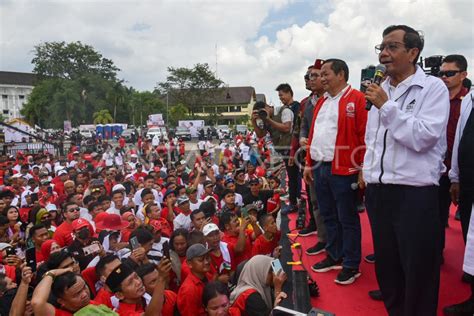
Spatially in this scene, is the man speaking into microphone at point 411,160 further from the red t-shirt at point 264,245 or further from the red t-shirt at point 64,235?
the red t-shirt at point 64,235

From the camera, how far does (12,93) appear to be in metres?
80.6

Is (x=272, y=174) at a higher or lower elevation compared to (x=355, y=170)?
lower

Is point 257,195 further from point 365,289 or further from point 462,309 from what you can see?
point 462,309

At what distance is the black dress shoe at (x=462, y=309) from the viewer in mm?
2215

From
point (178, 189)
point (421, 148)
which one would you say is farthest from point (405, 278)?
point (178, 189)

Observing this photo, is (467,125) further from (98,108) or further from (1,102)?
(1,102)

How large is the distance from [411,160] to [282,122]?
9.40 ft

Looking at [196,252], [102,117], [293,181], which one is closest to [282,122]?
[293,181]

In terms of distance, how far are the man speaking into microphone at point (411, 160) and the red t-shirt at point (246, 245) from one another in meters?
2.43

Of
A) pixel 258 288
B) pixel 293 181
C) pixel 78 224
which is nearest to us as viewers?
pixel 258 288

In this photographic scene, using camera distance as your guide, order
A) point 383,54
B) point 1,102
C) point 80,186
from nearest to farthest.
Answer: point 383,54, point 80,186, point 1,102

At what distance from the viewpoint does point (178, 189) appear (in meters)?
6.93

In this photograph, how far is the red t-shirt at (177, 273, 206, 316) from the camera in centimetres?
302

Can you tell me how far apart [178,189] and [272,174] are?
7.71 ft
